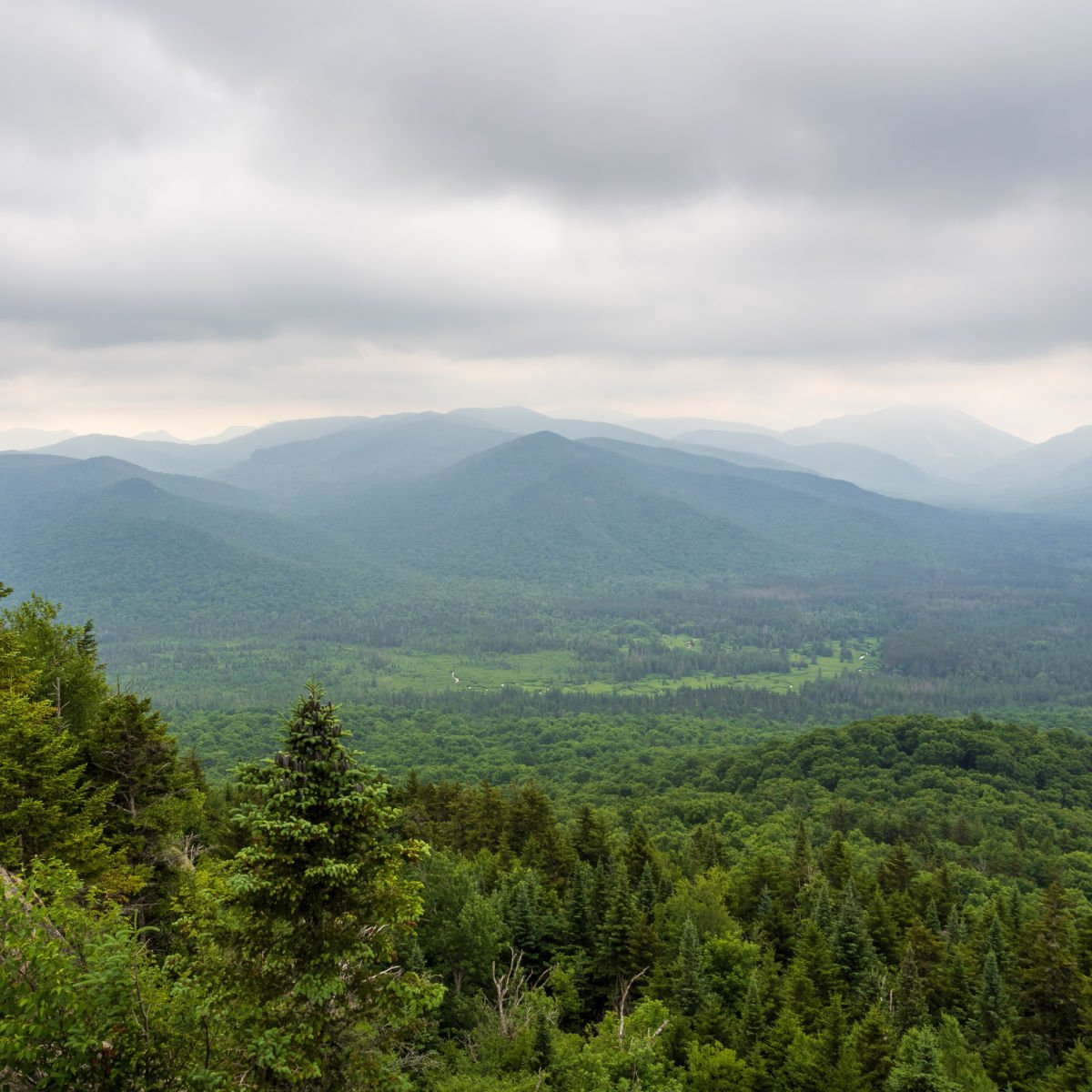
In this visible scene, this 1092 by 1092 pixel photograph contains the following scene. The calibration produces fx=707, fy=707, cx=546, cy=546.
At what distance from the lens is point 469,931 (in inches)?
1200

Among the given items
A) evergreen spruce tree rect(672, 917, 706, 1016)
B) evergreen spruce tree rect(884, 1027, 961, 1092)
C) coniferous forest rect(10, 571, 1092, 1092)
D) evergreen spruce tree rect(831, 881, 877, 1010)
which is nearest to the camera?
coniferous forest rect(10, 571, 1092, 1092)

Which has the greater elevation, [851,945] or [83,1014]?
[83,1014]

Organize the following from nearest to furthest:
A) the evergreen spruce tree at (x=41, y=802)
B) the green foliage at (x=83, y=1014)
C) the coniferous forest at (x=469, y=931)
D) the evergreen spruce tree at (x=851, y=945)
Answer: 1. the green foliage at (x=83, y=1014)
2. the coniferous forest at (x=469, y=931)
3. the evergreen spruce tree at (x=41, y=802)
4. the evergreen spruce tree at (x=851, y=945)

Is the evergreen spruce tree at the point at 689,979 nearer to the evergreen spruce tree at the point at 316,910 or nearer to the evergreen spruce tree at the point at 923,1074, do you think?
the evergreen spruce tree at the point at 923,1074

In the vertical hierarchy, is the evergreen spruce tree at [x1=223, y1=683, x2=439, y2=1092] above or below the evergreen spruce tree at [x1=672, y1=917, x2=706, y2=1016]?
above

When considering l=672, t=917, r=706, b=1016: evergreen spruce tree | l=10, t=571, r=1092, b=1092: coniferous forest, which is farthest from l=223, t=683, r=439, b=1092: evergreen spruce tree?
l=672, t=917, r=706, b=1016: evergreen spruce tree

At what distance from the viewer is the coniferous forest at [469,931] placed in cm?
1255

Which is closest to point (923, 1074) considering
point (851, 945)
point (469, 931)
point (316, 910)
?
point (469, 931)

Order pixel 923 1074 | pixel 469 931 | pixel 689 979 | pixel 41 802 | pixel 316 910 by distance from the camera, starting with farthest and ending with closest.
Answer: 1. pixel 689 979
2. pixel 469 931
3. pixel 41 802
4. pixel 923 1074
5. pixel 316 910

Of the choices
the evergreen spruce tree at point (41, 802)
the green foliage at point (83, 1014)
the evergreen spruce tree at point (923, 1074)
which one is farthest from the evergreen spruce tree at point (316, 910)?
the evergreen spruce tree at point (923, 1074)

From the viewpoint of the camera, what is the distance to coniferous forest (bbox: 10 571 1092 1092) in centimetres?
1255

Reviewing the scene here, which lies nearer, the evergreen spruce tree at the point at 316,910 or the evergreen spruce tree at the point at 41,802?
the evergreen spruce tree at the point at 316,910

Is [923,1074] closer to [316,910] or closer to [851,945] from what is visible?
[316,910]

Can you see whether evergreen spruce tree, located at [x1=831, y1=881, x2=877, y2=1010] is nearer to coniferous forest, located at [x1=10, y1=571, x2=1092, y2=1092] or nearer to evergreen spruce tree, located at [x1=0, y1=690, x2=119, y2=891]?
coniferous forest, located at [x1=10, y1=571, x2=1092, y2=1092]
